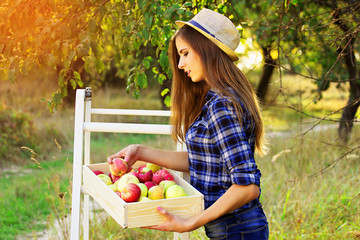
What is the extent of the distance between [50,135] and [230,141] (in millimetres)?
6011

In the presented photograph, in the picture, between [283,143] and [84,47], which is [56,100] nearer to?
[84,47]

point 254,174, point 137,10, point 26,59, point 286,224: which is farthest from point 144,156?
point 286,224

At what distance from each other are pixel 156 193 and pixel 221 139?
0.32 m

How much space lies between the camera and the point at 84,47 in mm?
2340

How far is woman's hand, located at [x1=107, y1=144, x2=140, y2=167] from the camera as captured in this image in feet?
6.02

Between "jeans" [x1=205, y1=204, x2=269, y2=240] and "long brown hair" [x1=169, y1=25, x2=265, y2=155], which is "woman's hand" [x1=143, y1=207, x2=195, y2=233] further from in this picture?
"long brown hair" [x1=169, y1=25, x2=265, y2=155]

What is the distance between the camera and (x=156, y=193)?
1.56 metres

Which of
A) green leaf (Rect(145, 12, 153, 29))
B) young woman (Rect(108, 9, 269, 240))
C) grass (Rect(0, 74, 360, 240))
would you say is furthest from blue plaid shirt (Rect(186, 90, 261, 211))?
grass (Rect(0, 74, 360, 240))


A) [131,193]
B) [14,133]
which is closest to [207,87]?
[131,193]

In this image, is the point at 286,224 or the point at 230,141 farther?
the point at 286,224

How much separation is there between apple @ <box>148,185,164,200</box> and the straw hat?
61cm

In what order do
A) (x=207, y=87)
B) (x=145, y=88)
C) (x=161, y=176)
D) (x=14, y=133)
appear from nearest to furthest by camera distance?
1. (x=161, y=176)
2. (x=207, y=87)
3. (x=145, y=88)
4. (x=14, y=133)

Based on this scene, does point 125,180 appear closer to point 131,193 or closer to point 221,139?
point 131,193

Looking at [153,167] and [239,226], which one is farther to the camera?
[153,167]
